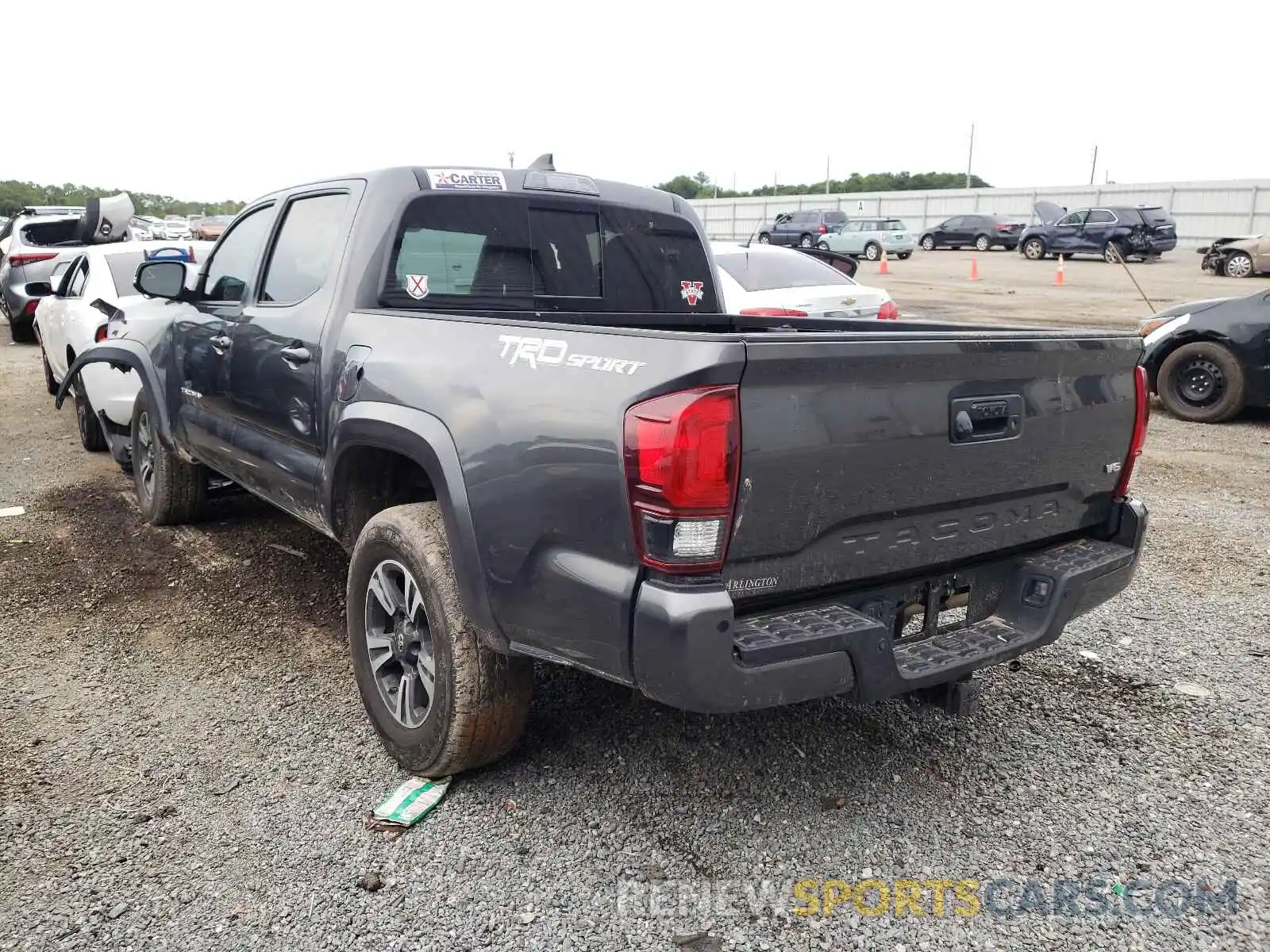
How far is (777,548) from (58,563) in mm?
4525

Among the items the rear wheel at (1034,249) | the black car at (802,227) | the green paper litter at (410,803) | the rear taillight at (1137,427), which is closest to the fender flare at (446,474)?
the green paper litter at (410,803)

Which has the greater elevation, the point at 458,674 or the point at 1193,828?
the point at 458,674

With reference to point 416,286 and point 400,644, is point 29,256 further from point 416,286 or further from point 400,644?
point 400,644

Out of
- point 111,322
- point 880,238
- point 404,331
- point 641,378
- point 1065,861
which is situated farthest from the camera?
point 880,238

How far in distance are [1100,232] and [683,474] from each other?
111 feet

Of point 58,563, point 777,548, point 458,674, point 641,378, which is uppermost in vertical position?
point 641,378

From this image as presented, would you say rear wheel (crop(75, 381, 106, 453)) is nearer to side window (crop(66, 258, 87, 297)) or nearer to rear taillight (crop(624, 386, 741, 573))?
side window (crop(66, 258, 87, 297))

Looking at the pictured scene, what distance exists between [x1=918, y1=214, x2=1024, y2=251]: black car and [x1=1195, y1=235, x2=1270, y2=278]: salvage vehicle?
1147 cm

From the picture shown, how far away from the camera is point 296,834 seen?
296cm

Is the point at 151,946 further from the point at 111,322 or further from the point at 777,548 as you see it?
the point at 111,322

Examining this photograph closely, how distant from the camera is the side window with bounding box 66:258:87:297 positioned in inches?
328

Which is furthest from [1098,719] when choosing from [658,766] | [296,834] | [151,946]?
[151,946]

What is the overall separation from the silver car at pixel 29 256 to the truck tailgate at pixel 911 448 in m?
14.9

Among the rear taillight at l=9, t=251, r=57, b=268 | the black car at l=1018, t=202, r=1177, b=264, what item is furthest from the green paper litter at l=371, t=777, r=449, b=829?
the black car at l=1018, t=202, r=1177, b=264
